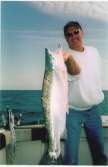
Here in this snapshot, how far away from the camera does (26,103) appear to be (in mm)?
3457

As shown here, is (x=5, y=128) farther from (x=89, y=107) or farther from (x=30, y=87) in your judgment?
(x=89, y=107)

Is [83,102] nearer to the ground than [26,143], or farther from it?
farther from it

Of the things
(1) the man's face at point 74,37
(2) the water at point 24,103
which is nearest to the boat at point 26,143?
(2) the water at point 24,103

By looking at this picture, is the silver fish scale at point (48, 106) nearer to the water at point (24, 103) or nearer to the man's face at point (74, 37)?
the water at point (24, 103)

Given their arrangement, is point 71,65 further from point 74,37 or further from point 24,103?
point 24,103

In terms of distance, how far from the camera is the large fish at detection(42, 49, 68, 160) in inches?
134

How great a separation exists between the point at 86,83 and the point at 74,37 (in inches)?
11.6

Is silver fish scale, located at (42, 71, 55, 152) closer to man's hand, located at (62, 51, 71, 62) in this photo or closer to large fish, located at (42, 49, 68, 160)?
large fish, located at (42, 49, 68, 160)

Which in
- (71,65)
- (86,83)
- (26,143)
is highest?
(71,65)

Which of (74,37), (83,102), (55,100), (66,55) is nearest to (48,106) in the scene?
(55,100)

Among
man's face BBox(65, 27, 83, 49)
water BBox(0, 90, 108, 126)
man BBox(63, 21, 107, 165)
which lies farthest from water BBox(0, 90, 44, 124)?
man's face BBox(65, 27, 83, 49)

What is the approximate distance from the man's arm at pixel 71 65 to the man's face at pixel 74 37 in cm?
8

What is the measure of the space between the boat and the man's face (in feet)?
1.56

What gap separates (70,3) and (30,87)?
1.88 feet
